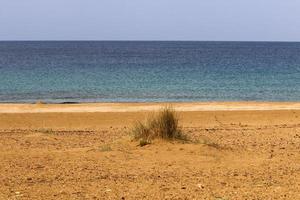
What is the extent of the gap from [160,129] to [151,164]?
1.67m

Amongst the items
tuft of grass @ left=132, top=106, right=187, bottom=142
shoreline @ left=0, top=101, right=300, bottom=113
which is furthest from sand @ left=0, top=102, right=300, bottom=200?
shoreline @ left=0, top=101, right=300, bottom=113

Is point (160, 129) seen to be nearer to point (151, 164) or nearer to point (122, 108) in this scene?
point (151, 164)

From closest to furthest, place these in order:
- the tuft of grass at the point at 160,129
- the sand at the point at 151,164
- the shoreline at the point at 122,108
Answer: the sand at the point at 151,164
the tuft of grass at the point at 160,129
the shoreline at the point at 122,108

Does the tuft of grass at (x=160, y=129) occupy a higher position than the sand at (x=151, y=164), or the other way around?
the tuft of grass at (x=160, y=129)

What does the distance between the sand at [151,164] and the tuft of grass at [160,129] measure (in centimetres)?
22

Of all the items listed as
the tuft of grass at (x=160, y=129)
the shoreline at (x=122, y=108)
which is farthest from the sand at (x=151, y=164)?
the shoreline at (x=122, y=108)

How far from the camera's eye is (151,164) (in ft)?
33.4

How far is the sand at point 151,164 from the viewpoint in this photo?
823cm

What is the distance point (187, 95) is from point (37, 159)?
23.0 m

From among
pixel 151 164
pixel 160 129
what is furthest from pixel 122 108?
pixel 151 164

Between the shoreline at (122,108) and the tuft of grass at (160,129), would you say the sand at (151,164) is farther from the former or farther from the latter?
the shoreline at (122,108)

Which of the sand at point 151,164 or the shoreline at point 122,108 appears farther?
the shoreline at point 122,108

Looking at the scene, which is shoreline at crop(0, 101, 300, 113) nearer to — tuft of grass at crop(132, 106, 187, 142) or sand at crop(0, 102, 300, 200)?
sand at crop(0, 102, 300, 200)

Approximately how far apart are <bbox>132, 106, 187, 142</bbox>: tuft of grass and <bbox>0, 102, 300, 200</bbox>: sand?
0.22 m
